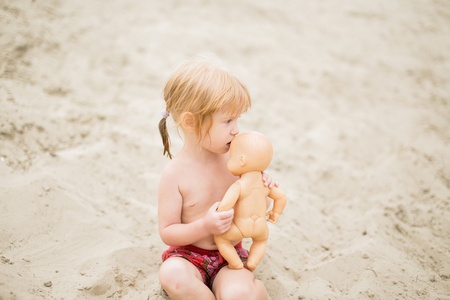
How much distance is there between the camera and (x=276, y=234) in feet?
8.46

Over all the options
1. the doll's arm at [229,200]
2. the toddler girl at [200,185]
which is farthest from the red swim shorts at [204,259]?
the doll's arm at [229,200]

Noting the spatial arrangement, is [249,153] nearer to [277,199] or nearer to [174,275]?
[277,199]

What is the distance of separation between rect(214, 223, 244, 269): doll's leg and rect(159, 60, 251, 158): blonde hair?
48 cm

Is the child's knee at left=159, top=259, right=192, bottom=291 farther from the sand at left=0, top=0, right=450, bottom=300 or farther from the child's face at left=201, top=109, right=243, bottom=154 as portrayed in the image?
the child's face at left=201, top=109, right=243, bottom=154

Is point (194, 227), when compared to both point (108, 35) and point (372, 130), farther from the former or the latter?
point (108, 35)

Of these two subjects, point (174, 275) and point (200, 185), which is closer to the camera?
point (174, 275)

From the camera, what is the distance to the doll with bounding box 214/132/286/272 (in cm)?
168

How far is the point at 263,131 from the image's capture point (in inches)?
147

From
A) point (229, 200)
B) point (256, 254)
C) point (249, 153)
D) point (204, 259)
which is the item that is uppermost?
point (249, 153)

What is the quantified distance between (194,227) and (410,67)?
4272 mm

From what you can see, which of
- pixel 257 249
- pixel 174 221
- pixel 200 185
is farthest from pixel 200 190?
pixel 257 249

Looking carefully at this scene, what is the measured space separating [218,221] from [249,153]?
1.13ft

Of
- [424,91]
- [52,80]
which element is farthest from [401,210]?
[52,80]

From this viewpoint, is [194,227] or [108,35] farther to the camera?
[108,35]
